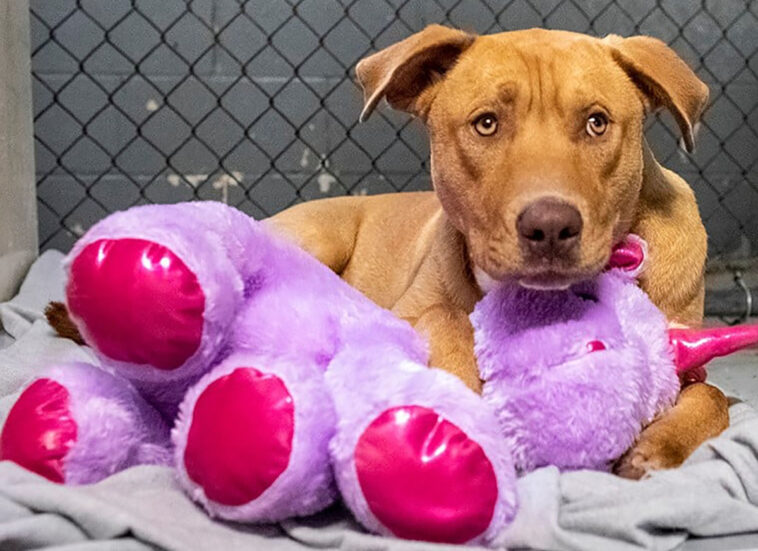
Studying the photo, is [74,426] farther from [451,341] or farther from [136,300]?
[451,341]

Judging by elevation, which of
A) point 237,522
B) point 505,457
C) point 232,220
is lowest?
point 237,522

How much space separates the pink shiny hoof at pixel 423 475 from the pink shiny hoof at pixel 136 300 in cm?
33

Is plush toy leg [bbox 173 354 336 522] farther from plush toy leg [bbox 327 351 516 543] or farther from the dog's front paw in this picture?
the dog's front paw

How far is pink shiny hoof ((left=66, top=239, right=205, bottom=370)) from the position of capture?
1281 mm

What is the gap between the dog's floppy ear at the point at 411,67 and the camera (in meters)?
1.97

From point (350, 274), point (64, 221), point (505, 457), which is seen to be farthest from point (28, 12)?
point (505, 457)

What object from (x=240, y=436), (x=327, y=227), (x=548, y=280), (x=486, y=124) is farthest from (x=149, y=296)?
(x=327, y=227)

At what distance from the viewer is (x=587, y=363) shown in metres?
1.54

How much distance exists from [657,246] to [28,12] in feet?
11.0

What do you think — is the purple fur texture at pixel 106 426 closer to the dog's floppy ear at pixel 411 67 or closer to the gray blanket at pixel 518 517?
the gray blanket at pixel 518 517

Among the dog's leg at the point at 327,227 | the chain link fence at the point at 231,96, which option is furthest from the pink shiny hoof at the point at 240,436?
the chain link fence at the point at 231,96

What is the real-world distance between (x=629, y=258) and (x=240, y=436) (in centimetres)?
106

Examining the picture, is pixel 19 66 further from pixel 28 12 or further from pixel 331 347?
pixel 331 347

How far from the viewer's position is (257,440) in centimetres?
124
